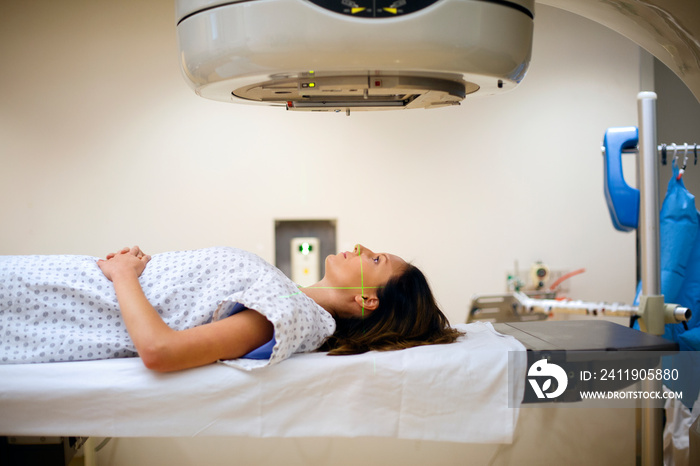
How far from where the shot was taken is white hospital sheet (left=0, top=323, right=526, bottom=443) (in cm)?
124

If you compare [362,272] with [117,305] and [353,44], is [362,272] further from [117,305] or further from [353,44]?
[353,44]

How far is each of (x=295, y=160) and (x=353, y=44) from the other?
8.02ft

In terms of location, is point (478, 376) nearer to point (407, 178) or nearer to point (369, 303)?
point (369, 303)

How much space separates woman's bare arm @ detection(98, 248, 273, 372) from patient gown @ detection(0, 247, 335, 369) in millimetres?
44

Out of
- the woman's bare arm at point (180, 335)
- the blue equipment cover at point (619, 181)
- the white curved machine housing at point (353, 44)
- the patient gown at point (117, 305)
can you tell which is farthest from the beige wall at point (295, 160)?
the white curved machine housing at point (353, 44)

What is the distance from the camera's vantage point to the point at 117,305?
4.78ft

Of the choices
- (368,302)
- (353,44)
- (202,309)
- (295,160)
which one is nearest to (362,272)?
(368,302)

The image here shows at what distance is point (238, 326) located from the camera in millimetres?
1333

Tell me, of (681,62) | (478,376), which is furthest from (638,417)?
(681,62)

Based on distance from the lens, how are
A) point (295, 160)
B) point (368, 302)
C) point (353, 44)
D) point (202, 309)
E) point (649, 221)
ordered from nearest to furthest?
point (353, 44) < point (202, 309) < point (649, 221) < point (368, 302) < point (295, 160)

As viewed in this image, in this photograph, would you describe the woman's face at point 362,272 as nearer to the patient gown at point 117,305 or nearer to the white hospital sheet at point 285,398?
the patient gown at point 117,305

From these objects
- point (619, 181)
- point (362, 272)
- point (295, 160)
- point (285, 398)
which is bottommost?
point (285, 398)

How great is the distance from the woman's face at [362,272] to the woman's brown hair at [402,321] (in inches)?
0.9

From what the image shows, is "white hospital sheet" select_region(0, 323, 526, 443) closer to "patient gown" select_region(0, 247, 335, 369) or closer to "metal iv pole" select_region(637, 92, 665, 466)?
"patient gown" select_region(0, 247, 335, 369)
